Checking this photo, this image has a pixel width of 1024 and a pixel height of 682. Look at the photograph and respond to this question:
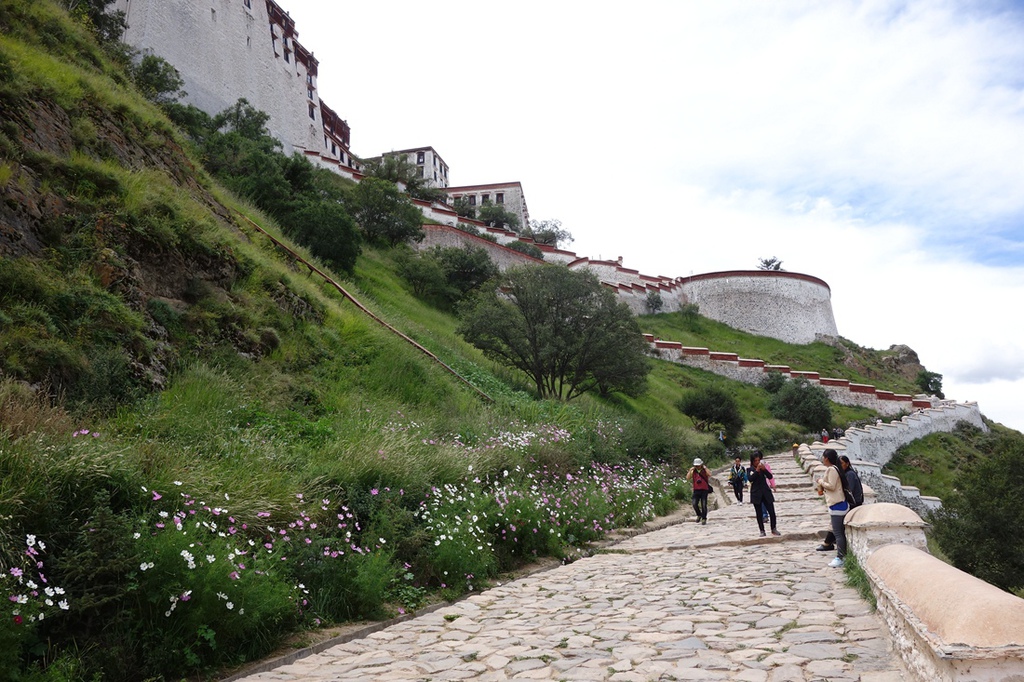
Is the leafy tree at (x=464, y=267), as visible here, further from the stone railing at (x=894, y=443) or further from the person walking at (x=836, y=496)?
the person walking at (x=836, y=496)

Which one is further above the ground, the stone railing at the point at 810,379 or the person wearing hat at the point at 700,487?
the stone railing at the point at 810,379

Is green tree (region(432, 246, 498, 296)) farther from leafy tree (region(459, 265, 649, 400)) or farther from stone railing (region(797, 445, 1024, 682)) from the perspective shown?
stone railing (region(797, 445, 1024, 682))

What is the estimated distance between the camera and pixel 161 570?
420 cm

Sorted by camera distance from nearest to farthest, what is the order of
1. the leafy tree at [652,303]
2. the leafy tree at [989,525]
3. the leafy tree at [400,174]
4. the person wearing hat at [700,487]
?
the person wearing hat at [700,487]
the leafy tree at [989,525]
the leafy tree at [400,174]
the leafy tree at [652,303]

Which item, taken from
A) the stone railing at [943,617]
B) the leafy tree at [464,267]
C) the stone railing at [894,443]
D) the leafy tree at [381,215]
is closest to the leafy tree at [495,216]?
the leafy tree at [464,267]

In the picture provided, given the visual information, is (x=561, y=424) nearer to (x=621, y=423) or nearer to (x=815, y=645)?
(x=621, y=423)

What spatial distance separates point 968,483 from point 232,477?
21762 millimetres

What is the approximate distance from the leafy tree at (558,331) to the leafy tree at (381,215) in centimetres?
1493

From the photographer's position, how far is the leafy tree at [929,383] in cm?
5841

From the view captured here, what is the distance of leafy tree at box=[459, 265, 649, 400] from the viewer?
77.8 feet

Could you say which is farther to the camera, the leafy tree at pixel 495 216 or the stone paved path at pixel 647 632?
the leafy tree at pixel 495 216

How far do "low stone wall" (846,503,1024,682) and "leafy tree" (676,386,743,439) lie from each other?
91.2 ft

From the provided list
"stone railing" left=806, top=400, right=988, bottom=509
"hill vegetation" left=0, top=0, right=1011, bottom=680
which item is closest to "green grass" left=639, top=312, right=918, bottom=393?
"stone railing" left=806, top=400, right=988, bottom=509

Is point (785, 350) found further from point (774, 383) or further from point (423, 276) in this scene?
point (423, 276)
